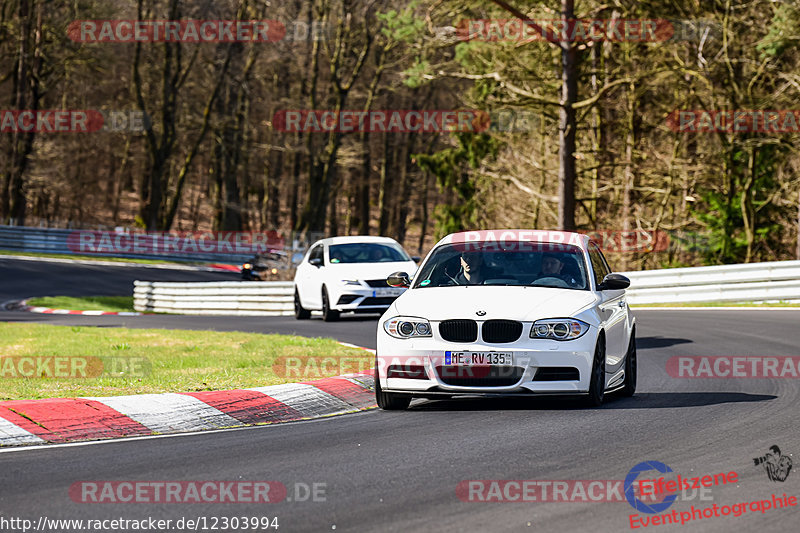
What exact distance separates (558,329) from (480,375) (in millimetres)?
742

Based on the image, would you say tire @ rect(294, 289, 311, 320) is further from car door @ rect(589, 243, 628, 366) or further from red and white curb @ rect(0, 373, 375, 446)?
car door @ rect(589, 243, 628, 366)

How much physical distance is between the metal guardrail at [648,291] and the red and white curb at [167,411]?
16097 mm

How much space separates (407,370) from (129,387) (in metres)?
2.84

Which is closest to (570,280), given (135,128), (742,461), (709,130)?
(742,461)

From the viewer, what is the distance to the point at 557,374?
9.37 meters

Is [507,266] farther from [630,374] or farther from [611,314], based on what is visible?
[630,374]

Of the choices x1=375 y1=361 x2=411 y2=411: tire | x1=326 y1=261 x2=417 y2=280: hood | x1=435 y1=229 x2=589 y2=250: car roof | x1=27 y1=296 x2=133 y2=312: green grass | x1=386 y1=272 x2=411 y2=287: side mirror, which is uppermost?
x1=435 y1=229 x2=589 y2=250: car roof

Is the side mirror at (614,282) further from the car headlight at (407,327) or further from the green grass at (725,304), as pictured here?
the green grass at (725,304)

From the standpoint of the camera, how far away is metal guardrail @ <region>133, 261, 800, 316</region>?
2486 centimetres

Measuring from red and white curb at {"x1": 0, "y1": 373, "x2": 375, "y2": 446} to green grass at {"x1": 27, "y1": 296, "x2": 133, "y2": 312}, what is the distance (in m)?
23.6

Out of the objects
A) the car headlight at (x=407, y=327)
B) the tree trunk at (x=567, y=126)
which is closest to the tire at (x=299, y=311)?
the tree trunk at (x=567, y=126)

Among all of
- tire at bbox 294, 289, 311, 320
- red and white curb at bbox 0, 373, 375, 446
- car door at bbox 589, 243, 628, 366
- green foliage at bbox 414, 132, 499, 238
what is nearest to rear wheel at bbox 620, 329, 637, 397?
car door at bbox 589, 243, 628, 366

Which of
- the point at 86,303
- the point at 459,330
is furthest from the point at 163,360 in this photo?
the point at 86,303

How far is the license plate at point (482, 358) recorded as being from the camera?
30.4 ft
